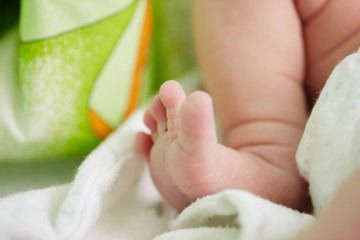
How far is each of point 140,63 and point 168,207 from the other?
9.0 inches

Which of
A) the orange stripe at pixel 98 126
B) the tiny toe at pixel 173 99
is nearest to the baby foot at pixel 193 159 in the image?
the tiny toe at pixel 173 99

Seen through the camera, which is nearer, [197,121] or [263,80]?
[197,121]

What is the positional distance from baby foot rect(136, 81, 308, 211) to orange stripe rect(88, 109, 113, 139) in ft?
0.34

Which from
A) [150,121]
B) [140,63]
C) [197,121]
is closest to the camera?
[197,121]

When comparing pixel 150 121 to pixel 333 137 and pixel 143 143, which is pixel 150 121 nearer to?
pixel 143 143

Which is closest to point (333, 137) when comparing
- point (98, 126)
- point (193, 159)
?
point (193, 159)

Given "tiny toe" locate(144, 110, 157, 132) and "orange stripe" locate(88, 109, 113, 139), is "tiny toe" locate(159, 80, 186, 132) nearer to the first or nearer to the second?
"tiny toe" locate(144, 110, 157, 132)

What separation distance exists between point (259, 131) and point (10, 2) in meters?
0.37

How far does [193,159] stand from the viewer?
463 mm

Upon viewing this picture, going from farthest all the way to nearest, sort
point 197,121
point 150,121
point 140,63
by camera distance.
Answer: point 140,63 → point 150,121 → point 197,121

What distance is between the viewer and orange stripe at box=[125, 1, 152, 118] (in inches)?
27.6

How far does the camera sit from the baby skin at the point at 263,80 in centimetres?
53

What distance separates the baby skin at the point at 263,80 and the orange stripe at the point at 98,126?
0.08 m

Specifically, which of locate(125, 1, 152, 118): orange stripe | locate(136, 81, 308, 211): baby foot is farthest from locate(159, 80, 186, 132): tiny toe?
locate(125, 1, 152, 118): orange stripe
